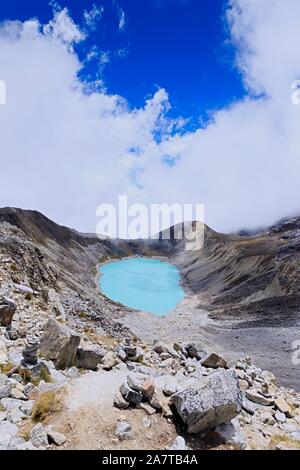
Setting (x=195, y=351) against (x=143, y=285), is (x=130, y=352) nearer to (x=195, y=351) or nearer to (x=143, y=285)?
(x=195, y=351)

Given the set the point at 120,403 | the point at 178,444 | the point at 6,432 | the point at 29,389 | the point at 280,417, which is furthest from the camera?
the point at 280,417

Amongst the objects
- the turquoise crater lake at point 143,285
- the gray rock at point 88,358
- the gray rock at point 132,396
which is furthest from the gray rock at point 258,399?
the turquoise crater lake at point 143,285

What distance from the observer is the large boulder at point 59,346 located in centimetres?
1222

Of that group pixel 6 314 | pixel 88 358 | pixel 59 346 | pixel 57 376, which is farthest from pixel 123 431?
pixel 6 314

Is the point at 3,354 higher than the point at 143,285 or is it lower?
higher

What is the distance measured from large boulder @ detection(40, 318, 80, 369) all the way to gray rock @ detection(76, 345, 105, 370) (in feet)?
0.83

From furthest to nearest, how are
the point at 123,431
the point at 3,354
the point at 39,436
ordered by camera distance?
the point at 3,354 → the point at 123,431 → the point at 39,436

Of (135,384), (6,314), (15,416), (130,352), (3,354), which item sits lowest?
(130,352)

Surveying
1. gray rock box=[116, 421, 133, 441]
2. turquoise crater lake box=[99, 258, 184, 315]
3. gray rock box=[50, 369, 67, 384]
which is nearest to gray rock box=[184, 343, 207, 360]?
gray rock box=[50, 369, 67, 384]

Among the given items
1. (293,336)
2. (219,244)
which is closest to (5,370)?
(293,336)

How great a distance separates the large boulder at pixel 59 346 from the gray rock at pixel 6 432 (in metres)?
4.02

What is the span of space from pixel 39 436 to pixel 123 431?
188cm

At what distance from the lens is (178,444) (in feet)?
27.1
